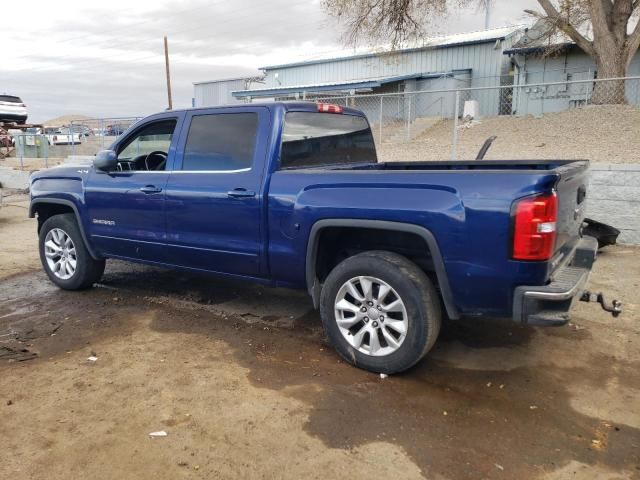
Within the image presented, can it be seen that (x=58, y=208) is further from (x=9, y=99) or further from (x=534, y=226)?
(x=9, y=99)

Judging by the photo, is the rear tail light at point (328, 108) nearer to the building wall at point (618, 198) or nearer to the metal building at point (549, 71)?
the building wall at point (618, 198)

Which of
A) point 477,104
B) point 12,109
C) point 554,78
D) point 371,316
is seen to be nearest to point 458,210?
point 371,316

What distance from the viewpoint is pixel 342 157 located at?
4.96 m

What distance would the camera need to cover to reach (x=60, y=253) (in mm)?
5852

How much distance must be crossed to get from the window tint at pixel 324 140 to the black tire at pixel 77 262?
2.69m

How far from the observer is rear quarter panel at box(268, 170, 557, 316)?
3.12 metres

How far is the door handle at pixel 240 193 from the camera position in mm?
4184

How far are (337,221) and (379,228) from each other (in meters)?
0.31

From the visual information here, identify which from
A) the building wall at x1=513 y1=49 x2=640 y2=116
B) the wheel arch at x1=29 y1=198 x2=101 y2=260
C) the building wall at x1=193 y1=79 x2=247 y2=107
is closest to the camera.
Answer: the wheel arch at x1=29 y1=198 x2=101 y2=260

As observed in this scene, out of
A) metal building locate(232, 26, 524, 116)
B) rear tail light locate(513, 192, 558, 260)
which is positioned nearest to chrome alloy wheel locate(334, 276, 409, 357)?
rear tail light locate(513, 192, 558, 260)

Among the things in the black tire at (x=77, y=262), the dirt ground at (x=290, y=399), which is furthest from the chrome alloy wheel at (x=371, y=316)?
the black tire at (x=77, y=262)

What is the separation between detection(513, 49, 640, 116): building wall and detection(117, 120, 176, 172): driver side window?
16379 mm

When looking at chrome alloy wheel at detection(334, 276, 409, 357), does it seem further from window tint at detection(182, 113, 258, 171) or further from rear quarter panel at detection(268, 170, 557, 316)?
window tint at detection(182, 113, 258, 171)

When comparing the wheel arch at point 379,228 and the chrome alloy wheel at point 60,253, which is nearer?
the wheel arch at point 379,228
